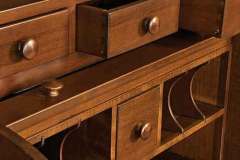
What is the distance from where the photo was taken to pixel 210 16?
4.00 feet

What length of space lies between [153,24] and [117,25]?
0.11 metres

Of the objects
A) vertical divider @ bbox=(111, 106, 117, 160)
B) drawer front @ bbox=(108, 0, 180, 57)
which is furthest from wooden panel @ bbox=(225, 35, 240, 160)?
vertical divider @ bbox=(111, 106, 117, 160)

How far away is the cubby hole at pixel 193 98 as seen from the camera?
4.23ft

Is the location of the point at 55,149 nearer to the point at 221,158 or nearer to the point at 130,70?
the point at 130,70

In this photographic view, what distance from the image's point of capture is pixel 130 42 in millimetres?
1074

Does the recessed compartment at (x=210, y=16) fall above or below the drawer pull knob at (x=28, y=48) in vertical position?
below

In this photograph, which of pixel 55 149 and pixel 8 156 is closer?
pixel 8 156

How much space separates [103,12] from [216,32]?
31 cm

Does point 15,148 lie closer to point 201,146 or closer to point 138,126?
point 138,126

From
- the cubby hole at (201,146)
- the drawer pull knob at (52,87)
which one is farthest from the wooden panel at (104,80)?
the cubby hole at (201,146)

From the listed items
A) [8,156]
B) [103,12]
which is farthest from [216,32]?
[8,156]

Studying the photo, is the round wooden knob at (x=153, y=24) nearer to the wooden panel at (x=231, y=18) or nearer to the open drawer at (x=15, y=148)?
the wooden panel at (x=231, y=18)

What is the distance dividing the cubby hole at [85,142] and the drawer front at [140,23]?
0.40ft

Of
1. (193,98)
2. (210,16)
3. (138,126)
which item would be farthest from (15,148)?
(193,98)
